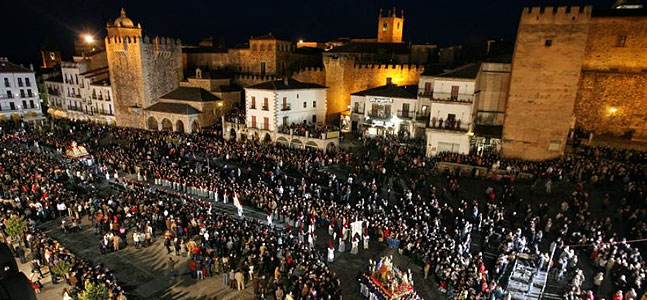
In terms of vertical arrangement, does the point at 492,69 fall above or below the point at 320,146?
above

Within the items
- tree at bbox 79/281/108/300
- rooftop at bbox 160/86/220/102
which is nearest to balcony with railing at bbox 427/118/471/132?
tree at bbox 79/281/108/300

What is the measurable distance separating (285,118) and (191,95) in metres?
11.9

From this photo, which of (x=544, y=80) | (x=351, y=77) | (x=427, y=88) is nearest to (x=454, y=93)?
(x=427, y=88)

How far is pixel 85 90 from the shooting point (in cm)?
4603

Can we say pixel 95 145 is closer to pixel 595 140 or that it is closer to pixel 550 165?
pixel 550 165

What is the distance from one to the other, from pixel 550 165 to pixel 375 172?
424 inches

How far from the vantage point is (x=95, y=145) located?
3138cm

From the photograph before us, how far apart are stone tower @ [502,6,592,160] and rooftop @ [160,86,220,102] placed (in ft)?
90.1

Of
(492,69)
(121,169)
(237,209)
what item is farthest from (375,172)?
(121,169)

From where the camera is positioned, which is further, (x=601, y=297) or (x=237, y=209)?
(x=237, y=209)

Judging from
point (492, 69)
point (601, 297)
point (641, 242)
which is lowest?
point (601, 297)

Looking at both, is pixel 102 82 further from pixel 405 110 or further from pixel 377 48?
pixel 405 110

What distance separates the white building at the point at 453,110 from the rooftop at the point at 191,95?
73.5ft

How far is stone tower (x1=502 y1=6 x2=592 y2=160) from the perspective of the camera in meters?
23.7
